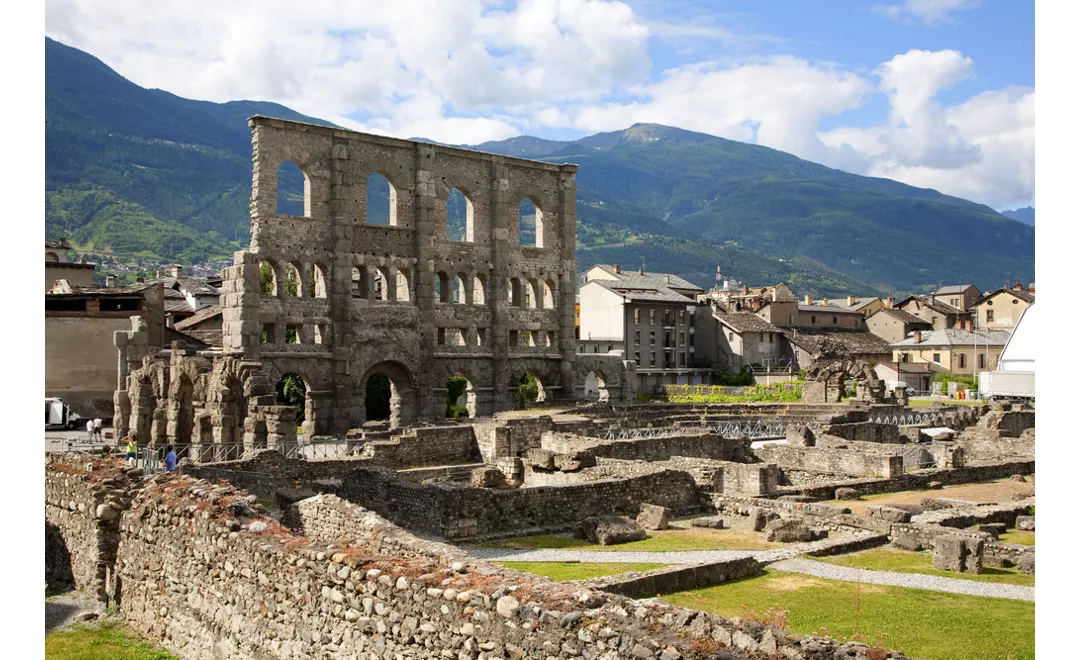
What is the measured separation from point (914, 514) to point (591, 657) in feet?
59.6

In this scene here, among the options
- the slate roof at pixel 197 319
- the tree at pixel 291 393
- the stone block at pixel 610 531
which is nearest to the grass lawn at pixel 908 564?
the stone block at pixel 610 531

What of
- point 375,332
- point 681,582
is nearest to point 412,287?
point 375,332

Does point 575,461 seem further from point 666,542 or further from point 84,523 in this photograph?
point 84,523

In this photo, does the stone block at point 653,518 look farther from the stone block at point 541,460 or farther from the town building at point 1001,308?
the town building at point 1001,308

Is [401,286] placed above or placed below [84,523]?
above

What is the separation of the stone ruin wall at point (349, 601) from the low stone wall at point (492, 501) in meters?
7.27

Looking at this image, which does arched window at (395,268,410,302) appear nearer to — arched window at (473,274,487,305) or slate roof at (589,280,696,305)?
arched window at (473,274,487,305)

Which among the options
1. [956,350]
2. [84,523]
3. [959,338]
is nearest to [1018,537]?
[84,523]

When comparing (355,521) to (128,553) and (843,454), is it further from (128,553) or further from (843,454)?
(843,454)

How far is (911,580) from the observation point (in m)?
18.1

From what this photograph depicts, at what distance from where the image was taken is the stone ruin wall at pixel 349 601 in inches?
309

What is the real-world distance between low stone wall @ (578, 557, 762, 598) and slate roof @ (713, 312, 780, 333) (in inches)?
2937

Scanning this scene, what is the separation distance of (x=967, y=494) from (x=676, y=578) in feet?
56.4

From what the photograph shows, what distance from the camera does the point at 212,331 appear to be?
5797 cm
